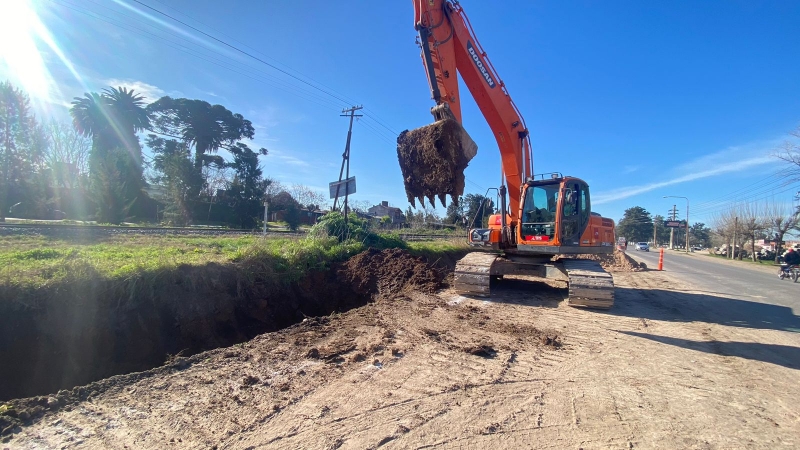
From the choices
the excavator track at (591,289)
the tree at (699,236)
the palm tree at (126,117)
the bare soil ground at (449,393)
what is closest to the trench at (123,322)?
the bare soil ground at (449,393)

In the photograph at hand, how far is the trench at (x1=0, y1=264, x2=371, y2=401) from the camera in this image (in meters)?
5.05

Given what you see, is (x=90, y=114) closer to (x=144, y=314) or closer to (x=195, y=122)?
(x=195, y=122)

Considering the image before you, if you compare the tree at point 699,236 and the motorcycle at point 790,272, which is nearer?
the motorcycle at point 790,272

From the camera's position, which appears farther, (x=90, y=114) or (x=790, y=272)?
(x=90, y=114)

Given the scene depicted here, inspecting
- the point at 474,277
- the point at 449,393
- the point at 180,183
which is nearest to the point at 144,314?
the point at 449,393

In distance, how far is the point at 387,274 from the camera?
28.9 ft

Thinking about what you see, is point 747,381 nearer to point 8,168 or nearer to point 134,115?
point 8,168

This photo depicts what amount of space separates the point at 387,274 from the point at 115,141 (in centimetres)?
4367

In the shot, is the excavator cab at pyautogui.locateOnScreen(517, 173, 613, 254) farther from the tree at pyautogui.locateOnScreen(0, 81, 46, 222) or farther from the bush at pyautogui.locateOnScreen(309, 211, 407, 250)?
the tree at pyautogui.locateOnScreen(0, 81, 46, 222)

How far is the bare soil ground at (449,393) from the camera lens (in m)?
2.58

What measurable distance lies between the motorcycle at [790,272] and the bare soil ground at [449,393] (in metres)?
14.4

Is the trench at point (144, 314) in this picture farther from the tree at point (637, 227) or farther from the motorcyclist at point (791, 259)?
the tree at point (637, 227)

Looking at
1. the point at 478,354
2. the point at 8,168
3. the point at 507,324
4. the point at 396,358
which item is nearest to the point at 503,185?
the point at 507,324

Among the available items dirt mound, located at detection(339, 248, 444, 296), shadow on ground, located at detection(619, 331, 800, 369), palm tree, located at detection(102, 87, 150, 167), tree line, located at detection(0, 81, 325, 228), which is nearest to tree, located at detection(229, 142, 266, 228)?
tree line, located at detection(0, 81, 325, 228)
